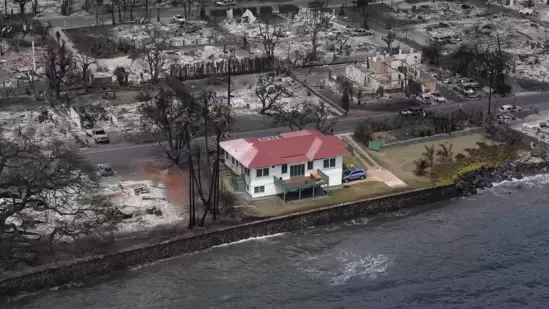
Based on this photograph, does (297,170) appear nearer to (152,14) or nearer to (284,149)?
(284,149)

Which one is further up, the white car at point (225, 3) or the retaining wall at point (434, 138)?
the white car at point (225, 3)

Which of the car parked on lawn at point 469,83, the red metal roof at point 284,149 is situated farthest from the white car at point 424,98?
the red metal roof at point 284,149

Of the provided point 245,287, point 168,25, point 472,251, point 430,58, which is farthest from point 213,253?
point 168,25

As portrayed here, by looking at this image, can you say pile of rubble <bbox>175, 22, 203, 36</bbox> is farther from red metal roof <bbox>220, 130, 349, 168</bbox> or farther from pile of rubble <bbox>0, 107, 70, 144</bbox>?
red metal roof <bbox>220, 130, 349, 168</bbox>

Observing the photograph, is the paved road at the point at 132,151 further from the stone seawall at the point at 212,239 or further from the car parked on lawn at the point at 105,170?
the stone seawall at the point at 212,239

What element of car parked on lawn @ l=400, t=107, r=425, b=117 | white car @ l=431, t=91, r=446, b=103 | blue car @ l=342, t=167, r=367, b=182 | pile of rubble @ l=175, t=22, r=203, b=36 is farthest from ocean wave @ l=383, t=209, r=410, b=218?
pile of rubble @ l=175, t=22, r=203, b=36
